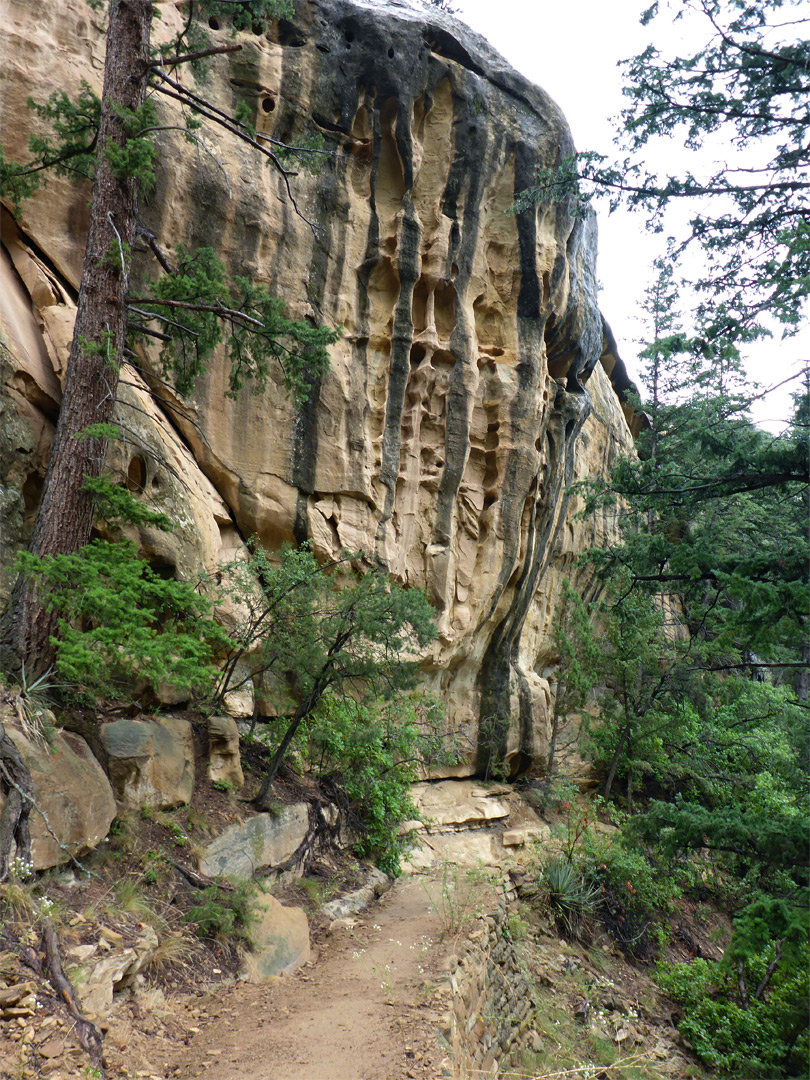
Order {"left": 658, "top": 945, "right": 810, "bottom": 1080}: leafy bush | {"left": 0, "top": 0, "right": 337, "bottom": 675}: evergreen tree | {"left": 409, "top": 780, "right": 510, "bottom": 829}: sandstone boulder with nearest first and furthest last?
{"left": 0, "top": 0, "right": 337, "bottom": 675}: evergreen tree, {"left": 658, "top": 945, "right": 810, "bottom": 1080}: leafy bush, {"left": 409, "top": 780, "right": 510, "bottom": 829}: sandstone boulder

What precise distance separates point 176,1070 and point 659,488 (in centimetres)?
838

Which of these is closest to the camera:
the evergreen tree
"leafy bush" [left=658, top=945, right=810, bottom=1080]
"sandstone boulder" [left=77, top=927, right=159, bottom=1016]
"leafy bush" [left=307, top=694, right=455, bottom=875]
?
"sandstone boulder" [left=77, top=927, right=159, bottom=1016]

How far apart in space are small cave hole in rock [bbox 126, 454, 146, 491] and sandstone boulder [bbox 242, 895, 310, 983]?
5.10m

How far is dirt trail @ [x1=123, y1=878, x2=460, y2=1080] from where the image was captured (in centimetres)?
523

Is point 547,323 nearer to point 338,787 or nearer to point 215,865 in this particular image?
point 338,787

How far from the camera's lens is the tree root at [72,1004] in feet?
15.0

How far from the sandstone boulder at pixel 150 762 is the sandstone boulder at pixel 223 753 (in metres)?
0.49

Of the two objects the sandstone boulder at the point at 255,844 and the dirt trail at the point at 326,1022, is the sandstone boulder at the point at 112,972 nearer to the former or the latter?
the dirt trail at the point at 326,1022

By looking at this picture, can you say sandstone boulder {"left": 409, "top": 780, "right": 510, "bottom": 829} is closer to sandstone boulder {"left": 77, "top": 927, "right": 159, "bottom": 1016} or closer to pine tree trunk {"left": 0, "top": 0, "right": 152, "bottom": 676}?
sandstone boulder {"left": 77, "top": 927, "right": 159, "bottom": 1016}

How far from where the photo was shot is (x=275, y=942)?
7.15 metres

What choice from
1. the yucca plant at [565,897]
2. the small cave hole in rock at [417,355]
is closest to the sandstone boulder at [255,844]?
the yucca plant at [565,897]

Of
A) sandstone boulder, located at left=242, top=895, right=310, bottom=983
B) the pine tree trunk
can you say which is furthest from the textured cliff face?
sandstone boulder, located at left=242, top=895, right=310, bottom=983

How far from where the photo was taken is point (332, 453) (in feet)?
39.9

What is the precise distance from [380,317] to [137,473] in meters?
5.98
